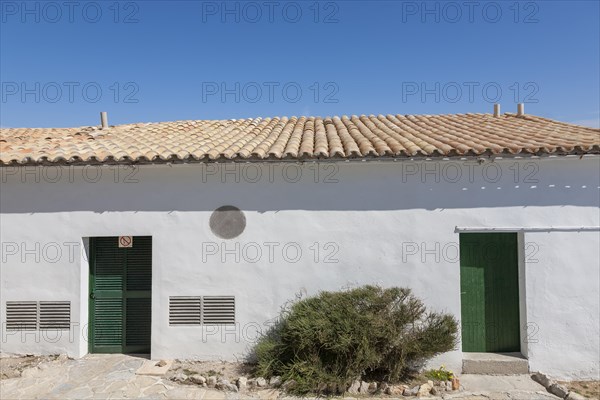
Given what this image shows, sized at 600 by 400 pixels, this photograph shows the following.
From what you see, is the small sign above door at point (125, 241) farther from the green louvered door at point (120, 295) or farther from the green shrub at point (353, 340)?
the green shrub at point (353, 340)

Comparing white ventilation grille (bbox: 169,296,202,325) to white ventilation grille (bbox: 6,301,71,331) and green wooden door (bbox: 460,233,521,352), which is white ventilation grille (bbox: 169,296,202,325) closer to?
white ventilation grille (bbox: 6,301,71,331)

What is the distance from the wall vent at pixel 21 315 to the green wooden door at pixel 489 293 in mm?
7455

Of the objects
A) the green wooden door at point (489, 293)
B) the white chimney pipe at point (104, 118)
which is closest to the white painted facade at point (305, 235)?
the green wooden door at point (489, 293)

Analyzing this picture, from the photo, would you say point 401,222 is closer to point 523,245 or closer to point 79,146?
point 523,245

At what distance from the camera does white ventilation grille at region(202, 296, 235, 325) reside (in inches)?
251


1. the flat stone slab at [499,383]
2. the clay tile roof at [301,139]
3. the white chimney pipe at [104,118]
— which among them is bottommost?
the flat stone slab at [499,383]

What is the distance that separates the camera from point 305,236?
6.39m

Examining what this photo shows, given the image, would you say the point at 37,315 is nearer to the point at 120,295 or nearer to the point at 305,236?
the point at 120,295

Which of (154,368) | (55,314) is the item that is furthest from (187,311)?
(55,314)

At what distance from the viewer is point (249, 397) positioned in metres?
5.38

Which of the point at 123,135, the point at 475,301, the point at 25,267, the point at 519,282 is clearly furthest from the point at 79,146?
the point at 519,282

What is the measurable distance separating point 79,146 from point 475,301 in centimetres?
783

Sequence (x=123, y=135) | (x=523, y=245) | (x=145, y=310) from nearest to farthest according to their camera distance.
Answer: (x=523, y=245) → (x=145, y=310) → (x=123, y=135)

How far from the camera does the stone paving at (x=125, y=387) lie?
5.38m
